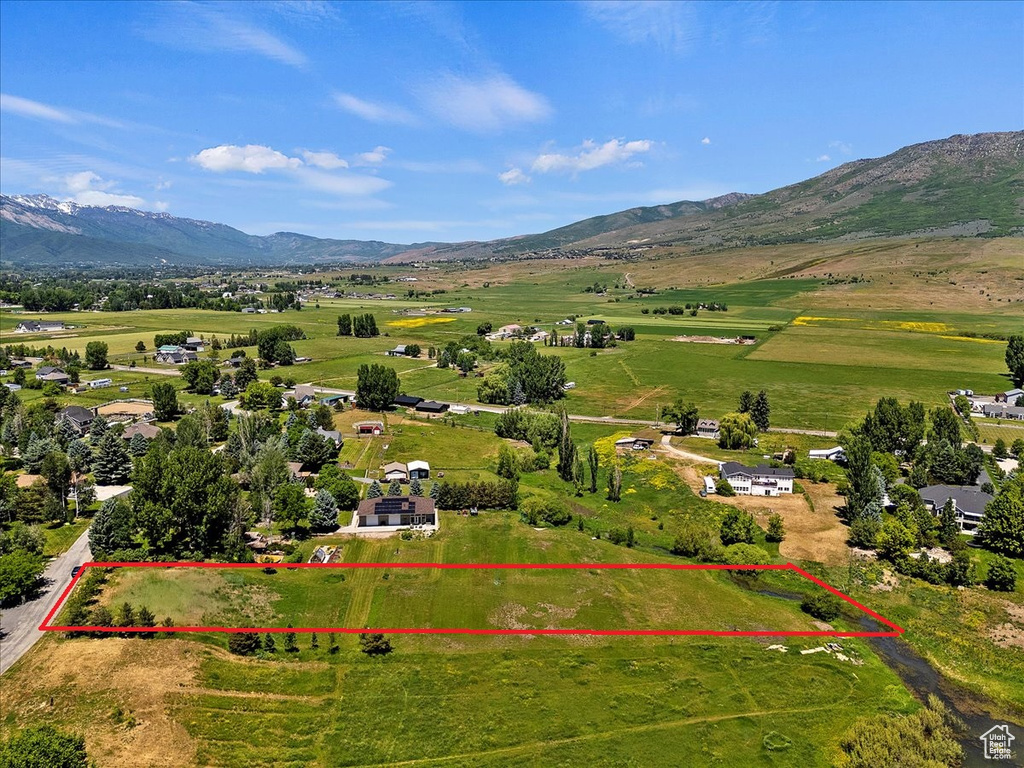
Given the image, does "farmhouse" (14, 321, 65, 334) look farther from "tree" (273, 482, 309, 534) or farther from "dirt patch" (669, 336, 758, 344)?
"dirt patch" (669, 336, 758, 344)

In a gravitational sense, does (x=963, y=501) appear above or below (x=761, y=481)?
above

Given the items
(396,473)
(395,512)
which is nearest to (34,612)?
(395,512)

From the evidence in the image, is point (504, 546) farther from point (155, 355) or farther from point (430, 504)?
point (155, 355)

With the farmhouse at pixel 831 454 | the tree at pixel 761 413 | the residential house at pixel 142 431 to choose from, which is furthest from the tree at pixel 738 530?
the residential house at pixel 142 431

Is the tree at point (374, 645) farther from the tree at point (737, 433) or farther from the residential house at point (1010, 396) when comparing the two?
the residential house at point (1010, 396)

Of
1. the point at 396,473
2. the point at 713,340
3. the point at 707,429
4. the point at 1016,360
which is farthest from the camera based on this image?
the point at 713,340

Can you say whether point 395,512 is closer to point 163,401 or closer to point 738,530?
point 738,530

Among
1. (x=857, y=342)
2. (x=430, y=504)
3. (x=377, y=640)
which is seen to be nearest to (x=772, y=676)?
(x=377, y=640)
